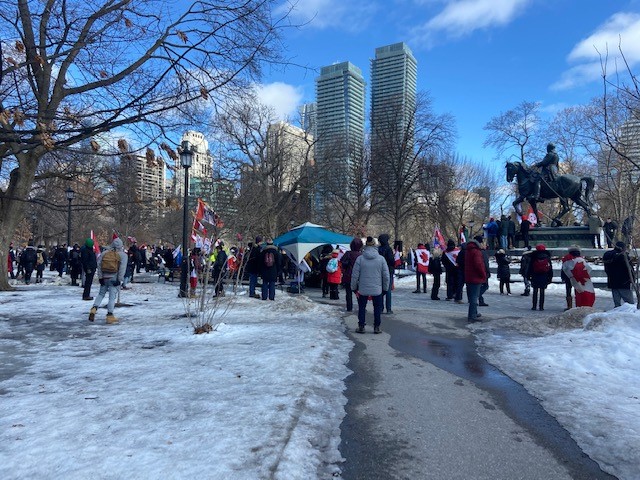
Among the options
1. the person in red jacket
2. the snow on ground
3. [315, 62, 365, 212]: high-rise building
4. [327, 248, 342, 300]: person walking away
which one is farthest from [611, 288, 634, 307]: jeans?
[315, 62, 365, 212]: high-rise building

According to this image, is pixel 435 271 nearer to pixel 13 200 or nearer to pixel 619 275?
pixel 619 275

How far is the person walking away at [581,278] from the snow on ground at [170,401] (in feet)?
19.9

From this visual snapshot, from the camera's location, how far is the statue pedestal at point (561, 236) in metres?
24.2

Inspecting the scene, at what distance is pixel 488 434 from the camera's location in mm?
A: 4086

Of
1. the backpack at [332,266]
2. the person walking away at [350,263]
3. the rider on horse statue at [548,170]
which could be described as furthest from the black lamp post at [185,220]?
the rider on horse statue at [548,170]

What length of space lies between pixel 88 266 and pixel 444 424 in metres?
12.7

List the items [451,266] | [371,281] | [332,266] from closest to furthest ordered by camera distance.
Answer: [371,281] → [451,266] → [332,266]

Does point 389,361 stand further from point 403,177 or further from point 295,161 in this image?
point 295,161

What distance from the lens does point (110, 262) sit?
9.32 metres

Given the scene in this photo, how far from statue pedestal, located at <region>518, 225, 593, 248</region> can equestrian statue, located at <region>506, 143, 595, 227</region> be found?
0.81 m

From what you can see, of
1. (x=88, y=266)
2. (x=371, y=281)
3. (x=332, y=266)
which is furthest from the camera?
(x=332, y=266)

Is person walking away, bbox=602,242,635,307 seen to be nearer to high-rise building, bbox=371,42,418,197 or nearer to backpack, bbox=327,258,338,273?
backpack, bbox=327,258,338,273

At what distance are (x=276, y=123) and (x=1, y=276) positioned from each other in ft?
86.1

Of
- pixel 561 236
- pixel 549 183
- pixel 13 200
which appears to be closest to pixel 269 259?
pixel 13 200
